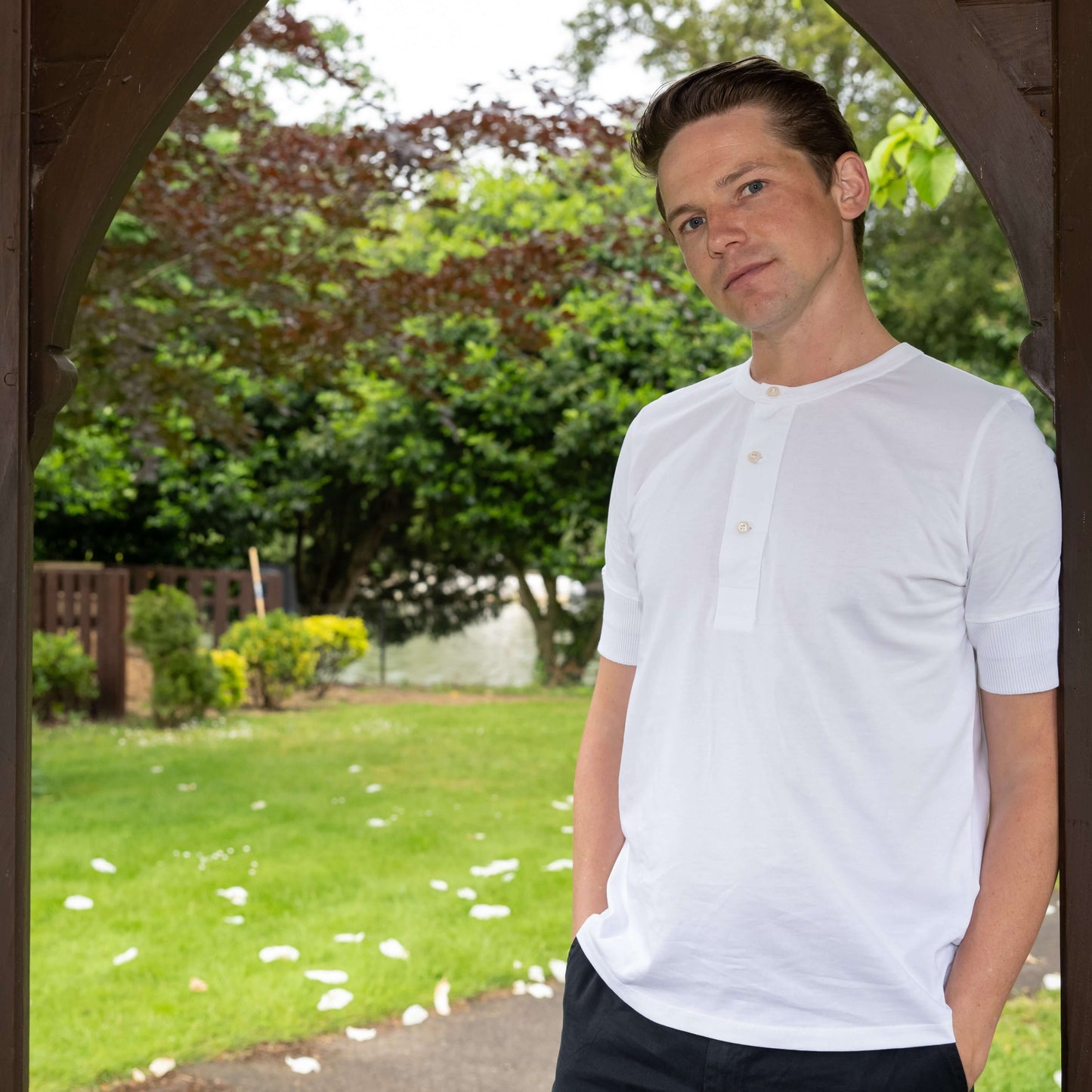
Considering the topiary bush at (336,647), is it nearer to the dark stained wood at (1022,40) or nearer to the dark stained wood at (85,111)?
the dark stained wood at (85,111)

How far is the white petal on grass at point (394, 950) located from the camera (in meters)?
4.15

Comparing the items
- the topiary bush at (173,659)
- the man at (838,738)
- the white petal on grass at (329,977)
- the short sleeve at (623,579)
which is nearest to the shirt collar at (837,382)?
the man at (838,738)

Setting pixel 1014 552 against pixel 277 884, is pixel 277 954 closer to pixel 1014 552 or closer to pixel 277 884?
pixel 277 884

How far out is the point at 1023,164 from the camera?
1344 mm

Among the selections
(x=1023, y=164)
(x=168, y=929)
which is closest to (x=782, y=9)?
(x=168, y=929)

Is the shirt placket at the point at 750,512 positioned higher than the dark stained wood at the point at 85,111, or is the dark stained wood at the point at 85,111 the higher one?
the dark stained wood at the point at 85,111

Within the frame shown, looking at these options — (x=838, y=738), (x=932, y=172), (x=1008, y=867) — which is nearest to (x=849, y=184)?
(x=838, y=738)

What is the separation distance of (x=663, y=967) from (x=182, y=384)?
4.88 metres

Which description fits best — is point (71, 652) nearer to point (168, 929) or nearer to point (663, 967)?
point (168, 929)

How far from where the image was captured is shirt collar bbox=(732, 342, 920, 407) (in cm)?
138

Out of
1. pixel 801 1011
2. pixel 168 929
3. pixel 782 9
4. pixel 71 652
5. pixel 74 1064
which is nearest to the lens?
pixel 801 1011

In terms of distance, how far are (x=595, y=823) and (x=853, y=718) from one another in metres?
0.46

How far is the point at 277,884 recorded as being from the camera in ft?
16.1

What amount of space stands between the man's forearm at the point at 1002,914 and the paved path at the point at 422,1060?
236 centimetres
